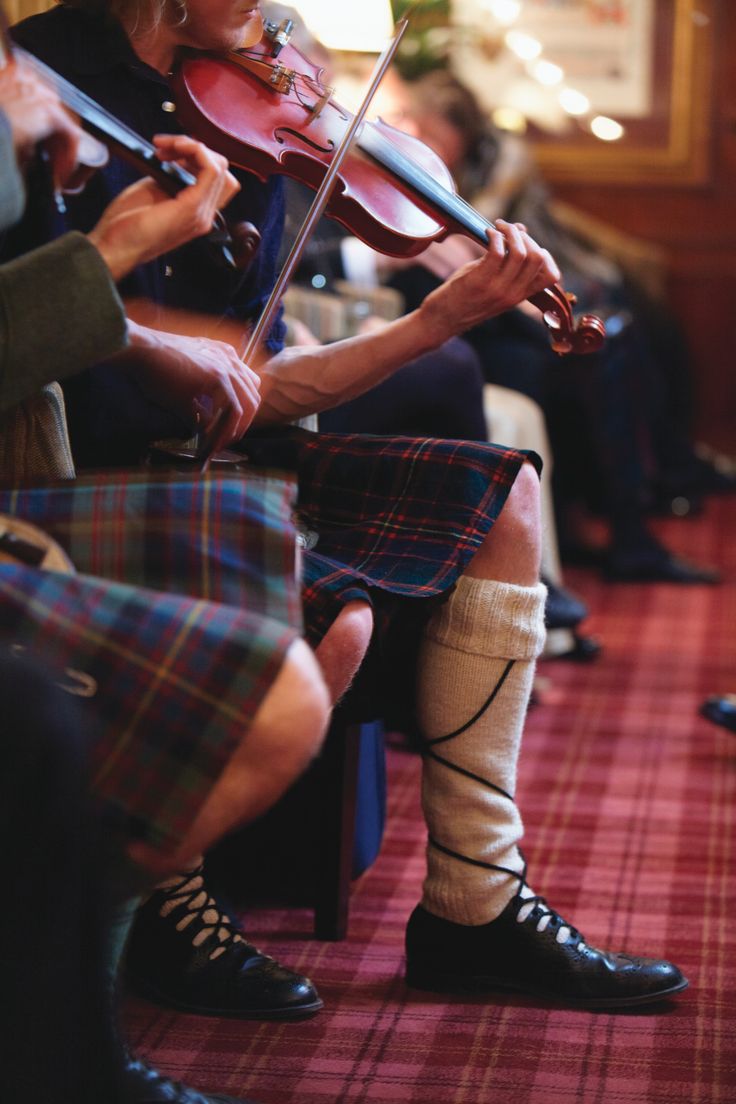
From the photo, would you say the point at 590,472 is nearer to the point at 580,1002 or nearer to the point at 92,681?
the point at 580,1002

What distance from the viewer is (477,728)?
1.30m

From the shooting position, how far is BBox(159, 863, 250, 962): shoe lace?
4.32 feet

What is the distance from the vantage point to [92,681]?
89 cm

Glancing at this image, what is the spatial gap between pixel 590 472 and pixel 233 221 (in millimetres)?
2011

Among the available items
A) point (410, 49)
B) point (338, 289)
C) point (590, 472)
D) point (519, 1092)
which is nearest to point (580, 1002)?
point (519, 1092)

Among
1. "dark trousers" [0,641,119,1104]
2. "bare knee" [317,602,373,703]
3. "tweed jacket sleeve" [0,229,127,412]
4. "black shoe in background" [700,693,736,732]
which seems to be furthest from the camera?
"black shoe in background" [700,693,736,732]

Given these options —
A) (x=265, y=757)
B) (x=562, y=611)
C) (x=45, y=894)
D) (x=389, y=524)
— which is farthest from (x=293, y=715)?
(x=562, y=611)

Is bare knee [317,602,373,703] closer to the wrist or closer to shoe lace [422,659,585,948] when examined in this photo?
shoe lace [422,659,585,948]

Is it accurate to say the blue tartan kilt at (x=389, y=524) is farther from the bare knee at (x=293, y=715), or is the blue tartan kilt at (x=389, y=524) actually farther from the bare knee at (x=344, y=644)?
the bare knee at (x=293, y=715)

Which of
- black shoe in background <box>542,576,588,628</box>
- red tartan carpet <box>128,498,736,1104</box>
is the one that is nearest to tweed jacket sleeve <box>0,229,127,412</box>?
red tartan carpet <box>128,498,736,1104</box>

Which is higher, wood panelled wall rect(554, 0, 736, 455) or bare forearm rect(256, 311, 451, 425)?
bare forearm rect(256, 311, 451, 425)

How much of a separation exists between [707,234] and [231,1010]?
3.62 metres

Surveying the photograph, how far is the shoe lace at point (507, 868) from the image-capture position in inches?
51.0

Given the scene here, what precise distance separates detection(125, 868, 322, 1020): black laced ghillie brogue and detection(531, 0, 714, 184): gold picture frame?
139 inches
